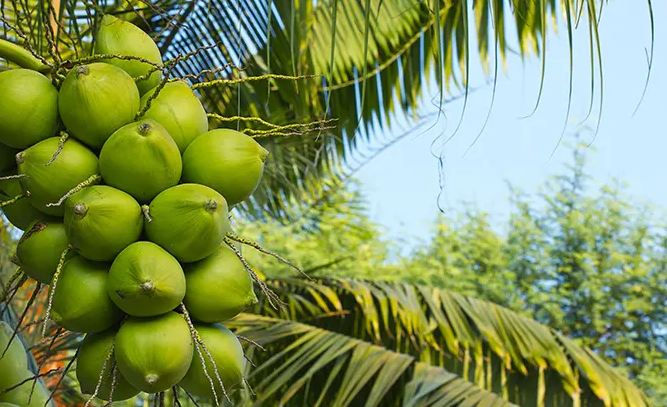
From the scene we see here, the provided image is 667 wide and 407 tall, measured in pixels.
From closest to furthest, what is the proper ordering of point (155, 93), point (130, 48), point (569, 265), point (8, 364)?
point (155, 93) < point (130, 48) < point (8, 364) < point (569, 265)

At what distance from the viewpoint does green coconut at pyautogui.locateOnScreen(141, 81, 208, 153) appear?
0.86 metres

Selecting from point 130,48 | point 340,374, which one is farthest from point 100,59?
point 340,374

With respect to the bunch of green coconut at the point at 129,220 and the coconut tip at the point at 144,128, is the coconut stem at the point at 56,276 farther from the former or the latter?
the coconut tip at the point at 144,128

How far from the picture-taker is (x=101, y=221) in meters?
0.76

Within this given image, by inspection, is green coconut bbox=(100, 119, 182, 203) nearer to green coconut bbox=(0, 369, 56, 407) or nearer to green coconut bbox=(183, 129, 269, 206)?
green coconut bbox=(183, 129, 269, 206)

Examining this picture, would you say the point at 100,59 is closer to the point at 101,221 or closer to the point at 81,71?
the point at 81,71

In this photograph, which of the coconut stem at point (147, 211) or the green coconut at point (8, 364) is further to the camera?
the green coconut at point (8, 364)

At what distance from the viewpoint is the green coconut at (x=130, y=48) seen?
0.93 m

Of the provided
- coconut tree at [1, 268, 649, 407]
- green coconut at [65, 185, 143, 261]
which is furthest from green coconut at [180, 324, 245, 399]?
coconut tree at [1, 268, 649, 407]

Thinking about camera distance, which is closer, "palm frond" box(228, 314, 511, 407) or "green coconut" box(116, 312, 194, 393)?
"green coconut" box(116, 312, 194, 393)

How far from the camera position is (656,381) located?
11359 mm

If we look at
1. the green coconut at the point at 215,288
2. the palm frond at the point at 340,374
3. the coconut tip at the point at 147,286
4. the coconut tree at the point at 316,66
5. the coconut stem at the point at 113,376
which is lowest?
the palm frond at the point at 340,374

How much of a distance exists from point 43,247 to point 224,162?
20cm

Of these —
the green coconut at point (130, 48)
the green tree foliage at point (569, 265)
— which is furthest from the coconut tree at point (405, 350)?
the green tree foliage at point (569, 265)
